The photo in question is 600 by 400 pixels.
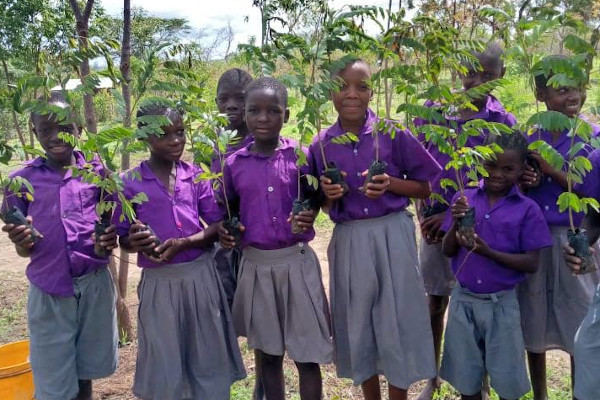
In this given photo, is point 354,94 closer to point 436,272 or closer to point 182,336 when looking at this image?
point 436,272

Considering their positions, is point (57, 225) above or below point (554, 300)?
above


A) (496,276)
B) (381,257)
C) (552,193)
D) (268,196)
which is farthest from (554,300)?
(268,196)

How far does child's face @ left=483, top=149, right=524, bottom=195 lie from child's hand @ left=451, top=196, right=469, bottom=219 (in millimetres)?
171

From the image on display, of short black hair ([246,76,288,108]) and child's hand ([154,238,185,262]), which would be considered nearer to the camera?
child's hand ([154,238,185,262])

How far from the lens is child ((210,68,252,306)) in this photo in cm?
304

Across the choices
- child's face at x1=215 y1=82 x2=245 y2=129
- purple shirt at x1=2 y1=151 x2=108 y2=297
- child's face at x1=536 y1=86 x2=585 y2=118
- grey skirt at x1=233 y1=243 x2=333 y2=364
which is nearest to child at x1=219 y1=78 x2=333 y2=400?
grey skirt at x1=233 y1=243 x2=333 y2=364

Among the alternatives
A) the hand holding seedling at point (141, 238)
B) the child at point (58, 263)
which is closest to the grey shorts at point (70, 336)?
the child at point (58, 263)

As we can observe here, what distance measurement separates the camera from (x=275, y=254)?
262 centimetres

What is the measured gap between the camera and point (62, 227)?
2.60 m

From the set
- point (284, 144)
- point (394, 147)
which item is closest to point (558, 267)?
point (394, 147)

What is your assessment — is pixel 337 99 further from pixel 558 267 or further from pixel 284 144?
pixel 558 267

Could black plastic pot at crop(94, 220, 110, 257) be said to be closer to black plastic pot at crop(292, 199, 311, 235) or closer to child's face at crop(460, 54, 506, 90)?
black plastic pot at crop(292, 199, 311, 235)

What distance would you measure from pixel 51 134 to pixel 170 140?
0.54 metres

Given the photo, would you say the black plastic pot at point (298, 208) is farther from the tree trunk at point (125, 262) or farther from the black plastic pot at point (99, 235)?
the tree trunk at point (125, 262)
